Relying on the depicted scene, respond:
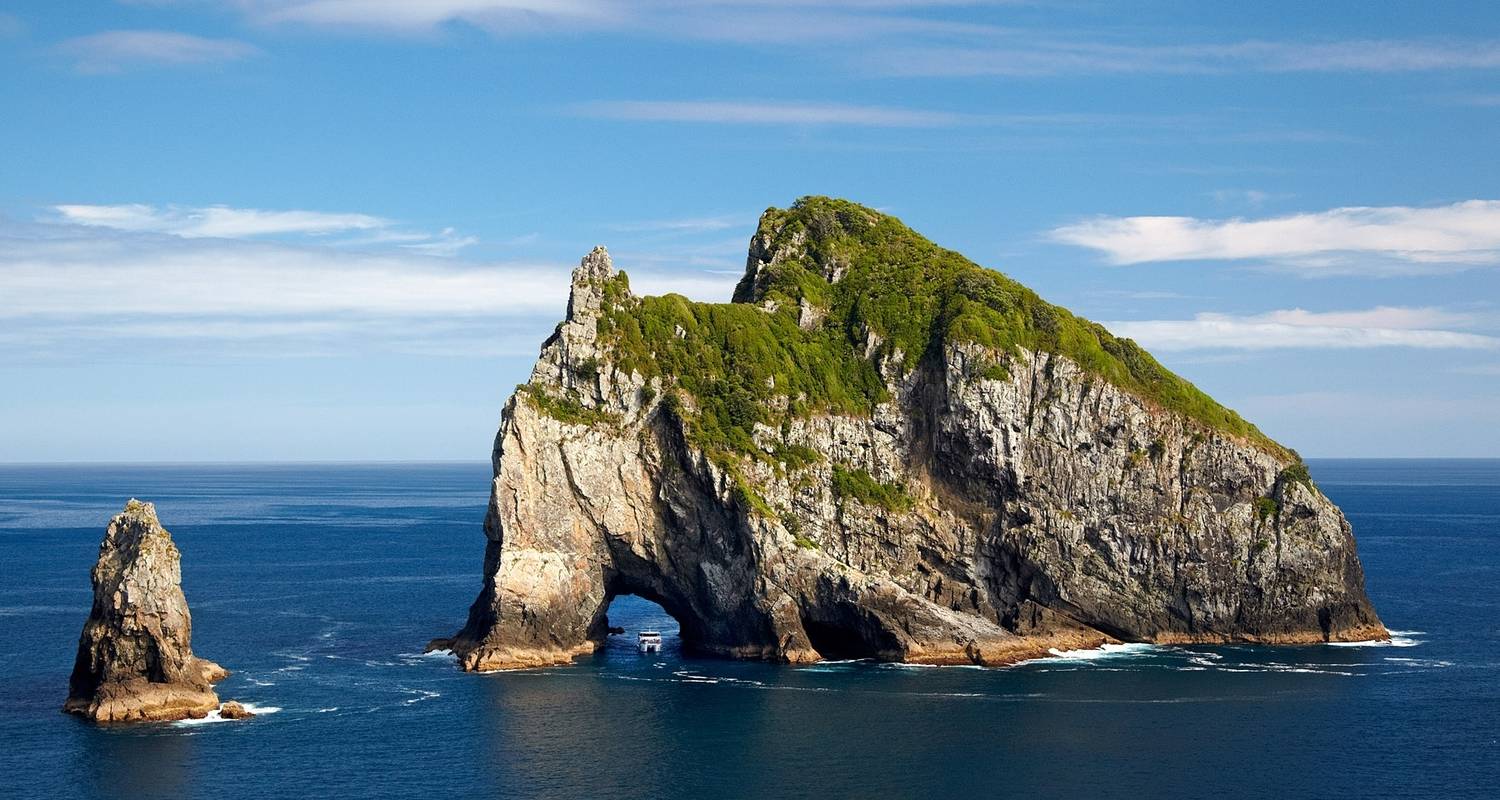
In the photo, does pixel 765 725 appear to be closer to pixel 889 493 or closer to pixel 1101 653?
pixel 889 493

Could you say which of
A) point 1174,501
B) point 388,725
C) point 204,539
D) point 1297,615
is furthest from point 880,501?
point 204,539

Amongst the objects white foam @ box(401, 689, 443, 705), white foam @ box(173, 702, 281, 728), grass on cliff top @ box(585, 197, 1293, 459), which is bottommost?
white foam @ box(173, 702, 281, 728)

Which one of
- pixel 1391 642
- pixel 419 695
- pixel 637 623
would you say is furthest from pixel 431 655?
pixel 1391 642

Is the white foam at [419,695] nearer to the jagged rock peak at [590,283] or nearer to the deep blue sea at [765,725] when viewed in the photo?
the deep blue sea at [765,725]

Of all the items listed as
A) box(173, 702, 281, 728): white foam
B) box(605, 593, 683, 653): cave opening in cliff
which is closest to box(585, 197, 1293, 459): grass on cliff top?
box(605, 593, 683, 653): cave opening in cliff

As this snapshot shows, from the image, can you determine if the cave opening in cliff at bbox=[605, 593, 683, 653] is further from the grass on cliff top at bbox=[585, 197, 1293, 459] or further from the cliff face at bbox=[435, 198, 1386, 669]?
the grass on cliff top at bbox=[585, 197, 1293, 459]

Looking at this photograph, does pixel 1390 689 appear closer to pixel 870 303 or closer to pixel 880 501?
pixel 880 501
